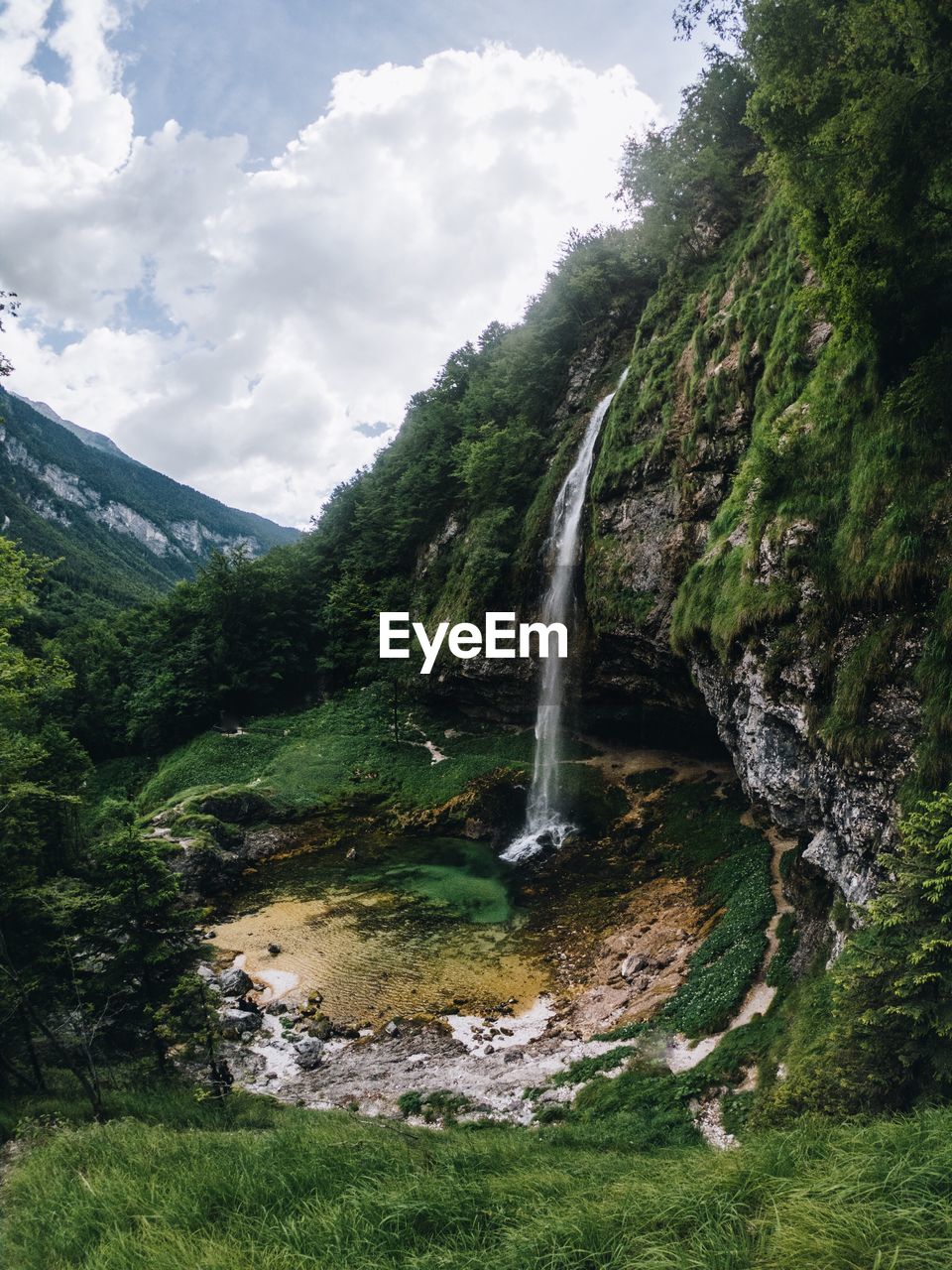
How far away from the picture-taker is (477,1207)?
15.9ft

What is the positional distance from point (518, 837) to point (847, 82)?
86.5ft

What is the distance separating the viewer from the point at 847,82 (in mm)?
10633

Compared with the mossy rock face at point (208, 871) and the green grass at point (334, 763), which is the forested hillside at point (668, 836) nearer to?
the mossy rock face at point (208, 871)

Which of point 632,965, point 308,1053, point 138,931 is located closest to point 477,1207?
point 138,931

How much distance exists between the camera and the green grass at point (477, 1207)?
358 cm

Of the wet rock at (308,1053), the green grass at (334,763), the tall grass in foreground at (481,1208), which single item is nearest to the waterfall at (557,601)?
the green grass at (334,763)

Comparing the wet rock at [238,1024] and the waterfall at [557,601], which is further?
the waterfall at [557,601]

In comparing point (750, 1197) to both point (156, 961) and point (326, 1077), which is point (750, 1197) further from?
point (326, 1077)

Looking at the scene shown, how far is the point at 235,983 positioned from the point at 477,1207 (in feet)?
54.7

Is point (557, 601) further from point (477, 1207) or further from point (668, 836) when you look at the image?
point (477, 1207)

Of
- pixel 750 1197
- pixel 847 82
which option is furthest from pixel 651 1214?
pixel 847 82

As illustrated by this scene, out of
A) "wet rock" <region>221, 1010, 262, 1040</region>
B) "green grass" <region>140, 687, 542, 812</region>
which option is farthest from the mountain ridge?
"wet rock" <region>221, 1010, 262, 1040</region>

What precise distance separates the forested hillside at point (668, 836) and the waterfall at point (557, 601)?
1.10 m

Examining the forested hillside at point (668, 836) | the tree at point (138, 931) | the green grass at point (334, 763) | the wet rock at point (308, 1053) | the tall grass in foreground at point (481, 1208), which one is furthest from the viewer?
the green grass at point (334, 763)
